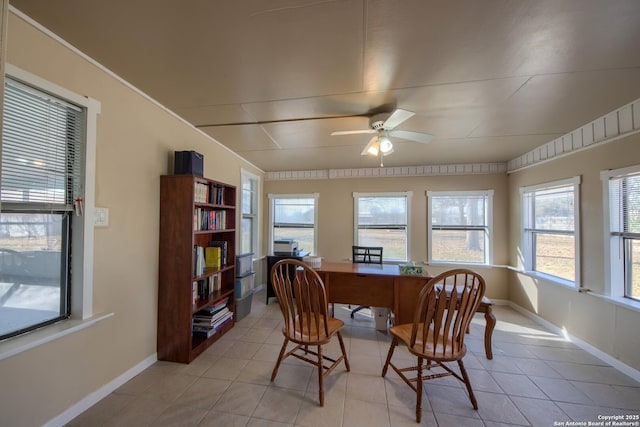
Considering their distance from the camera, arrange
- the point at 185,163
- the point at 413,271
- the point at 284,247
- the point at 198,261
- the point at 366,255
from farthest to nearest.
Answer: the point at 284,247
the point at 366,255
the point at 413,271
the point at 198,261
the point at 185,163

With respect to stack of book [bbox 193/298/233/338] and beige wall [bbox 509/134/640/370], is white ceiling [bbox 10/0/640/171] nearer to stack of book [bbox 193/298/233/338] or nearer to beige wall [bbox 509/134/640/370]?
beige wall [bbox 509/134/640/370]

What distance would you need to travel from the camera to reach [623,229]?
91.7 inches

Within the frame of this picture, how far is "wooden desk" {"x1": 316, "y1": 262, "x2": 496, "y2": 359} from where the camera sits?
2.64 m

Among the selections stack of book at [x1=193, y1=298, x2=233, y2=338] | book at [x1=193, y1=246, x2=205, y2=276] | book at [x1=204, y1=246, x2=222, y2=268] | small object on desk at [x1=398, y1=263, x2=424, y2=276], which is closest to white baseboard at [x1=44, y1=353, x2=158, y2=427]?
stack of book at [x1=193, y1=298, x2=233, y2=338]

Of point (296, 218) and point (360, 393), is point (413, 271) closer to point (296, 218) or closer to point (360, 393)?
point (360, 393)

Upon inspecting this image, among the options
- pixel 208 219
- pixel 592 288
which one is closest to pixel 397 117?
pixel 208 219

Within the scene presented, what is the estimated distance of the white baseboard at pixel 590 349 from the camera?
217 centimetres

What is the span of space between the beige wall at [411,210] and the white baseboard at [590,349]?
752 millimetres

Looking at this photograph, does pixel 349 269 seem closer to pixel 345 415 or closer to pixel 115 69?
pixel 345 415

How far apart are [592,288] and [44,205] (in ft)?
15.6

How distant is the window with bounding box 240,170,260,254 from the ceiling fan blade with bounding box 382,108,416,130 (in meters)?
2.61

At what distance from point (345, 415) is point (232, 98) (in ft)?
8.61

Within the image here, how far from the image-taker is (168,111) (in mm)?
2387

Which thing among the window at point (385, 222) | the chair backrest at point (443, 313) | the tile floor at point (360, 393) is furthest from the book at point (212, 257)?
the window at point (385, 222)
